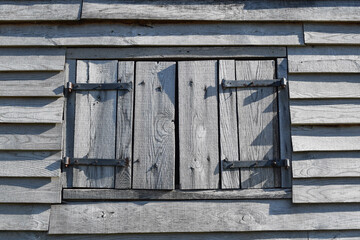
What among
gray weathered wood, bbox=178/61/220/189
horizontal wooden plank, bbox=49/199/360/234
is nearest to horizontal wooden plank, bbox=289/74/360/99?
gray weathered wood, bbox=178/61/220/189

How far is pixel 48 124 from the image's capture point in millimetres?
2639

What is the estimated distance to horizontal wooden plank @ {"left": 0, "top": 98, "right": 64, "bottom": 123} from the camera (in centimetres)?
262

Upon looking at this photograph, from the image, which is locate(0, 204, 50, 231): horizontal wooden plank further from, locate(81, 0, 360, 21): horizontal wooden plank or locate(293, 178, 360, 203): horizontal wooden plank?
locate(293, 178, 360, 203): horizontal wooden plank

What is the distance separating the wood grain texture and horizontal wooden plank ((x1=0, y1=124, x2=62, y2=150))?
551 millimetres

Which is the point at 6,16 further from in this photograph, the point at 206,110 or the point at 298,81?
the point at 298,81

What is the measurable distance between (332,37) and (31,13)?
2.13 m

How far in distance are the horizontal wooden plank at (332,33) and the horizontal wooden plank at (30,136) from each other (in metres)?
1.87

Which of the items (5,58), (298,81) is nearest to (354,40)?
(298,81)

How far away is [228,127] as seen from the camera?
8.61 ft

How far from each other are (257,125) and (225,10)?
2.79ft

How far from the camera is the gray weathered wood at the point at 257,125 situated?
2.60m

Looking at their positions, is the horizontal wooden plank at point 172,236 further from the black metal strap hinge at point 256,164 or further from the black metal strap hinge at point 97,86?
the black metal strap hinge at point 97,86

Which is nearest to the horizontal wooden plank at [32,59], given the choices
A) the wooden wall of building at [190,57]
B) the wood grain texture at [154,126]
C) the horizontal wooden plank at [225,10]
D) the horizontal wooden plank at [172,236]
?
the wooden wall of building at [190,57]

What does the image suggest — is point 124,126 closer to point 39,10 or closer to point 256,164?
point 256,164
